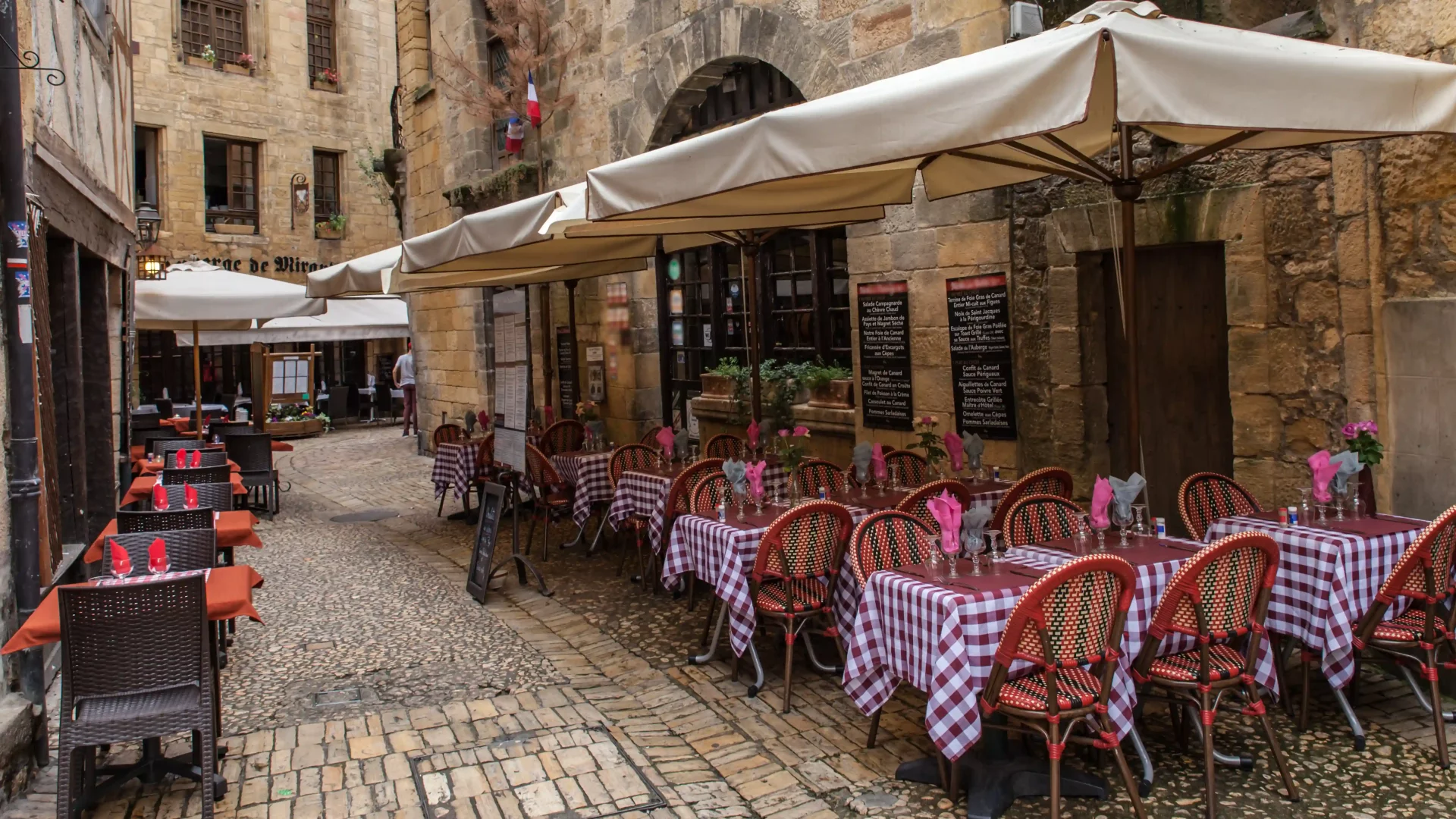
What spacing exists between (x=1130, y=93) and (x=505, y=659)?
4030mm

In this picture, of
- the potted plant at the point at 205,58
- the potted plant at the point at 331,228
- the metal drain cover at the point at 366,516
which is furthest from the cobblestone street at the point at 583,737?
the potted plant at the point at 205,58

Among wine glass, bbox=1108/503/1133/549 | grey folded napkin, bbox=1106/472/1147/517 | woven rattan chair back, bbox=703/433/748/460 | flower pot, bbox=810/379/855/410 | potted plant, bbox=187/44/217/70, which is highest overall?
potted plant, bbox=187/44/217/70

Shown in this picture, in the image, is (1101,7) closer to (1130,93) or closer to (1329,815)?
(1130,93)

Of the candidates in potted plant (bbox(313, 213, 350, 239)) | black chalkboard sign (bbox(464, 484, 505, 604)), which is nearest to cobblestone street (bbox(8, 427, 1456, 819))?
black chalkboard sign (bbox(464, 484, 505, 604))

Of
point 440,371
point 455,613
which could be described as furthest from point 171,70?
point 455,613

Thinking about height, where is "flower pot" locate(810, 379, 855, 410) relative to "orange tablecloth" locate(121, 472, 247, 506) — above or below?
above

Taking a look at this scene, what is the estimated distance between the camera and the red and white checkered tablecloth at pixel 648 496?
6.71 m

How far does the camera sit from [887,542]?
14.0 ft

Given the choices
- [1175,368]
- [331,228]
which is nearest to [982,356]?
[1175,368]

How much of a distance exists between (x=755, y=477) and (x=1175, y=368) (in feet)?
8.89

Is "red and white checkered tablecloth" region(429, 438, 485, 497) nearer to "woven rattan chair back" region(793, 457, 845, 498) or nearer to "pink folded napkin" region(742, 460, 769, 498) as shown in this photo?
"woven rattan chair back" region(793, 457, 845, 498)

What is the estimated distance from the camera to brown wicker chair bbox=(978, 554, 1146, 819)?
3256 mm

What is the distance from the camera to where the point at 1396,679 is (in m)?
4.66

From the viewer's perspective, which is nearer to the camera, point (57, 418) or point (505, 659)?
point (505, 659)
